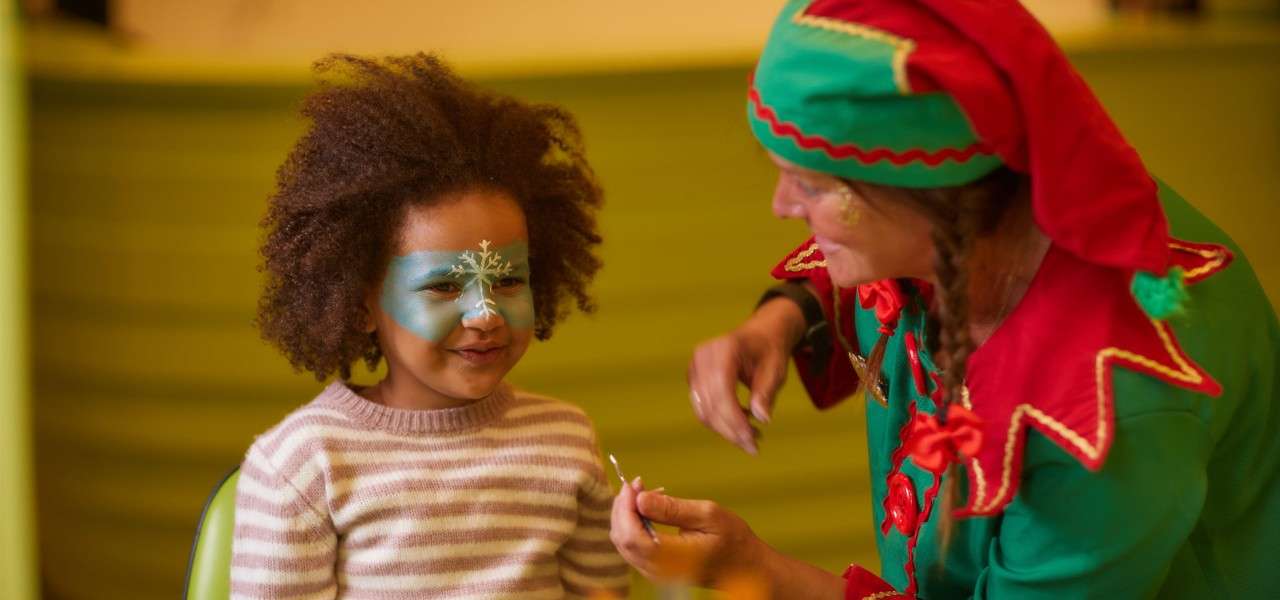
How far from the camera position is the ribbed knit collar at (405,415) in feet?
4.85

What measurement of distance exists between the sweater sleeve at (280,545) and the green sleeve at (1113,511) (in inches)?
26.1

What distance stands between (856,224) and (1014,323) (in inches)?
6.7

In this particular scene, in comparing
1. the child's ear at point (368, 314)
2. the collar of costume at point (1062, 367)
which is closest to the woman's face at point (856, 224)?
the collar of costume at point (1062, 367)

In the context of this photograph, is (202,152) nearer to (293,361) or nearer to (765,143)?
(293,361)

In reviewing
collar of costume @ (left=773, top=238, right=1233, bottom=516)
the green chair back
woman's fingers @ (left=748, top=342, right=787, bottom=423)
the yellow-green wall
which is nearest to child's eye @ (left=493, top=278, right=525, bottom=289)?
woman's fingers @ (left=748, top=342, right=787, bottom=423)

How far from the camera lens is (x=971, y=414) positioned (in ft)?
4.03

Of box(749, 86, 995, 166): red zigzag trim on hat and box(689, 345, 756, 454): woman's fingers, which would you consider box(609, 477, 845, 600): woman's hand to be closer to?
box(689, 345, 756, 454): woman's fingers

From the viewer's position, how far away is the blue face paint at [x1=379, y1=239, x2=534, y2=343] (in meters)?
1.42

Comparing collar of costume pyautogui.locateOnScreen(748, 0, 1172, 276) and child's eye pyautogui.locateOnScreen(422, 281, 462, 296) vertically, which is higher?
collar of costume pyautogui.locateOnScreen(748, 0, 1172, 276)

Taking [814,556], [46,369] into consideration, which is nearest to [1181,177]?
[814,556]

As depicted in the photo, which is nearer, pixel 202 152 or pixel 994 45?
pixel 994 45

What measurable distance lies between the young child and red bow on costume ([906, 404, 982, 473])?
42 cm

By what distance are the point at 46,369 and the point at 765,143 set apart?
148cm

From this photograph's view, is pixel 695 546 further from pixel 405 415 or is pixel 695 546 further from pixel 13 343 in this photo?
pixel 13 343
